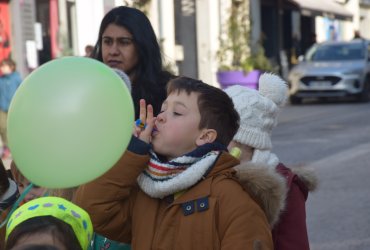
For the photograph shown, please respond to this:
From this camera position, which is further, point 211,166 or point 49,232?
point 211,166

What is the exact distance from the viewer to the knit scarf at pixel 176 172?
108 inches

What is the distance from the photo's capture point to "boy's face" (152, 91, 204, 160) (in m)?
2.80

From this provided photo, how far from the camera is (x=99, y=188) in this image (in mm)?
2756

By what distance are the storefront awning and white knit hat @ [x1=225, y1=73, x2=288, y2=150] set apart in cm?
2781

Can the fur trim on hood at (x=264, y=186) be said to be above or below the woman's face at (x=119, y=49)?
below

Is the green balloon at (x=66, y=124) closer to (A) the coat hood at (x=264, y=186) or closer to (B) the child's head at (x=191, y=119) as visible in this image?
(B) the child's head at (x=191, y=119)

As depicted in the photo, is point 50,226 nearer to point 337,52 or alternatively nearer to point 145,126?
point 145,126

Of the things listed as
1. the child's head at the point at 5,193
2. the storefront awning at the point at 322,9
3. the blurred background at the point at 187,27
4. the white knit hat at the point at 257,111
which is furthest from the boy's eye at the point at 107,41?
the storefront awning at the point at 322,9

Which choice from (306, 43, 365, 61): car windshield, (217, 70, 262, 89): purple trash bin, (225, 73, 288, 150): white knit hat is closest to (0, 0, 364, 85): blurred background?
(217, 70, 262, 89): purple trash bin

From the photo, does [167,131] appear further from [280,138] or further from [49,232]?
[280,138]

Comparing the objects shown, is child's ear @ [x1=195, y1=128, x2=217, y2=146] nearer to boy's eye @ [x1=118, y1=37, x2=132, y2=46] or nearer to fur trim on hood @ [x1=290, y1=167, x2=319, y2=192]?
fur trim on hood @ [x1=290, y1=167, x2=319, y2=192]

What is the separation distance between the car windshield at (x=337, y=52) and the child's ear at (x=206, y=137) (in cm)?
2091

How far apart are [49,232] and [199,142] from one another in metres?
0.69

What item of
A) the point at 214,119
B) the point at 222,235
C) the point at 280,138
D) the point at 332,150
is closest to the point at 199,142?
the point at 214,119
